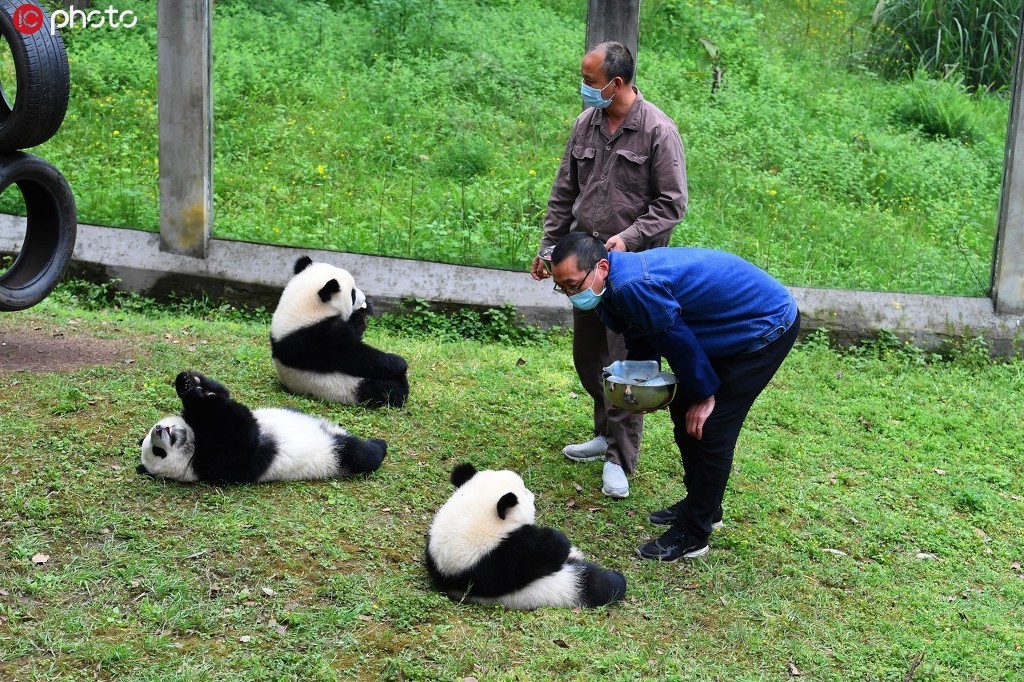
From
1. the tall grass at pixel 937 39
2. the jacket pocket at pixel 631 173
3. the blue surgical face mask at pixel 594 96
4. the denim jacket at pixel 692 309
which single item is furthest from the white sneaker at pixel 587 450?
the tall grass at pixel 937 39

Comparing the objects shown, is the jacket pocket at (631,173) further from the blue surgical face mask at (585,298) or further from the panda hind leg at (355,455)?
the panda hind leg at (355,455)

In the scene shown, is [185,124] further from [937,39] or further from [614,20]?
[937,39]

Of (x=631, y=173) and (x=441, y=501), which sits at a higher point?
(x=631, y=173)

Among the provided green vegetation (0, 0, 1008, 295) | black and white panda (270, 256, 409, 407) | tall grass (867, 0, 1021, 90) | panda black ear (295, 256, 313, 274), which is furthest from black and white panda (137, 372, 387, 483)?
tall grass (867, 0, 1021, 90)

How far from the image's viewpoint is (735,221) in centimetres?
884

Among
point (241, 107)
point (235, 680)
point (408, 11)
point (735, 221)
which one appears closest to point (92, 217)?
point (241, 107)

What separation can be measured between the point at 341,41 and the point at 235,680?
22.7ft

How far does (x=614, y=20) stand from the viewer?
784cm

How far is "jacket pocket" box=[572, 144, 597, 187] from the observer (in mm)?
5645

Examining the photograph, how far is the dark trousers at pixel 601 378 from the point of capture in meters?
5.66

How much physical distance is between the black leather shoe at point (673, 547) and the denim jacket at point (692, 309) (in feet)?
2.63

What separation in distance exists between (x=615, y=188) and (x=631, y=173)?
119 mm

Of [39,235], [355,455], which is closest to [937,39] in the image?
[355,455]

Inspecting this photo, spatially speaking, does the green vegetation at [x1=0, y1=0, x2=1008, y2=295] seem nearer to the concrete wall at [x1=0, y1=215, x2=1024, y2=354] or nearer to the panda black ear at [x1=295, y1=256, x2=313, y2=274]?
the concrete wall at [x1=0, y1=215, x2=1024, y2=354]
